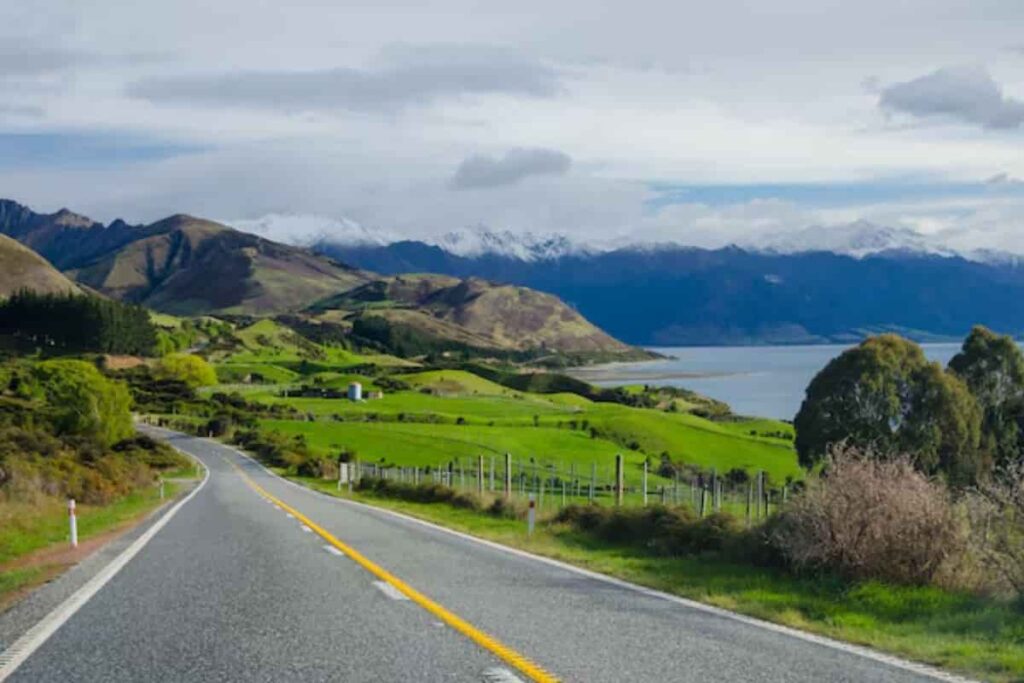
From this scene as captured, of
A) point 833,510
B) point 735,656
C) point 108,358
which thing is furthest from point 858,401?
point 108,358

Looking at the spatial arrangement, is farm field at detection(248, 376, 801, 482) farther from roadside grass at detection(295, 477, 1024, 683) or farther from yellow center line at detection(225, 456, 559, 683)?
yellow center line at detection(225, 456, 559, 683)

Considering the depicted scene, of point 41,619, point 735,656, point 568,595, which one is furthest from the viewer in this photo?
point 568,595

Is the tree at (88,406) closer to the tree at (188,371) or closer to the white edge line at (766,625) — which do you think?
the white edge line at (766,625)

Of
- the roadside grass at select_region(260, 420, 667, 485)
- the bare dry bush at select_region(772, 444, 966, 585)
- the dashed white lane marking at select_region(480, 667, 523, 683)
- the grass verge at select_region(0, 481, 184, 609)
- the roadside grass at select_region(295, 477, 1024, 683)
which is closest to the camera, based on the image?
the dashed white lane marking at select_region(480, 667, 523, 683)

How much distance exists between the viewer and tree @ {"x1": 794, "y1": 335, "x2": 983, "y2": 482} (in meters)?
60.6

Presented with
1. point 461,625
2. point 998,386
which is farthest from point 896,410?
point 461,625

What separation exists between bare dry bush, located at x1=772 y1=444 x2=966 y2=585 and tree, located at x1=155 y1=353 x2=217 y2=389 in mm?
174551

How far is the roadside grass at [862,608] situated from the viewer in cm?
1063

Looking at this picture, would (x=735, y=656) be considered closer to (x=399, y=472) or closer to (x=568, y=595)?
(x=568, y=595)

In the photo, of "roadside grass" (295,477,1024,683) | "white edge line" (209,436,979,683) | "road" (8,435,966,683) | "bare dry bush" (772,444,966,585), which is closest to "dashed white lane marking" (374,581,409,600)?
"road" (8,435,966,683)

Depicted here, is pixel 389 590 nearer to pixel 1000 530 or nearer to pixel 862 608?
pixel 862 608

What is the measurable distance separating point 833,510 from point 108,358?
19793 cm

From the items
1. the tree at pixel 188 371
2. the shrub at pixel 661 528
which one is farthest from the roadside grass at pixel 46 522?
the tree at pixel 188 371

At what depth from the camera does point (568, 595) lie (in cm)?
1405
